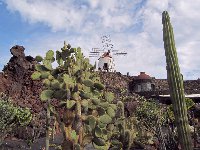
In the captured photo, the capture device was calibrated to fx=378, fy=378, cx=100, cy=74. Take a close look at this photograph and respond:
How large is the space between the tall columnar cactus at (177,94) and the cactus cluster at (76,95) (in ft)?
3.36

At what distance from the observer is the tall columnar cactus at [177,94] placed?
605 centimetres

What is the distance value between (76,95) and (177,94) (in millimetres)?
1710

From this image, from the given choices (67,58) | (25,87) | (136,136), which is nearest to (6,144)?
(136,136)

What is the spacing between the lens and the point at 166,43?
6.36m

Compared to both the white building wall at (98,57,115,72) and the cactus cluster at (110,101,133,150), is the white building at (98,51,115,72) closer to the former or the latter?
the white building wall at (98,57,115,72)

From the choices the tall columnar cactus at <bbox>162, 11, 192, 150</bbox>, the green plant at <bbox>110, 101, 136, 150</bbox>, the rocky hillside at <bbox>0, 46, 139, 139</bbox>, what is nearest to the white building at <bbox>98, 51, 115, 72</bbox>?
the rocky hillside at <bbox>0, 46, 139, 139</bbox>

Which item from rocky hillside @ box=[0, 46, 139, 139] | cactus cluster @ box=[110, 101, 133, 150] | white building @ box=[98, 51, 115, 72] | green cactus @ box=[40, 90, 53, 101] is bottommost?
cactus cluster @ box=[110, 101, 133, 150]

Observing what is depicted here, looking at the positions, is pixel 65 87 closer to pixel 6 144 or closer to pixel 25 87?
pixel 6 144

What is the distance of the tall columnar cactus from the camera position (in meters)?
6.05

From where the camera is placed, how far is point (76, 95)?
5.40 meters

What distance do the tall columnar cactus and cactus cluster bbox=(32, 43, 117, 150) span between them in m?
1.02

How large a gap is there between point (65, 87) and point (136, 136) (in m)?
5.75

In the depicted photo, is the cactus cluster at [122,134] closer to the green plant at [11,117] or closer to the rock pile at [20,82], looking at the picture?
the green plant at [11,117]

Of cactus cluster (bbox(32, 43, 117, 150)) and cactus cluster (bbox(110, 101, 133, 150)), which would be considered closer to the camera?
cactus cluster (bbox(32, 43, 117, 150))
